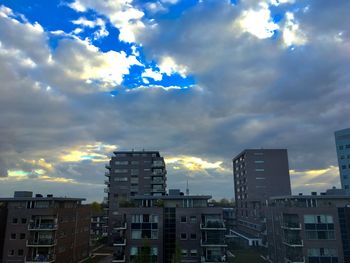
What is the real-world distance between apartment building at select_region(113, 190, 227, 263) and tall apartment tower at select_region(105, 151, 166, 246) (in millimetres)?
52609

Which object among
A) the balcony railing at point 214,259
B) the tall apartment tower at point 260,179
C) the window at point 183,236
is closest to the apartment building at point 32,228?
the window at point 183,236

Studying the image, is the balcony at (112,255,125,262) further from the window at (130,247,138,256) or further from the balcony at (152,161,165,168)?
the balcony at (152,161,165,168)

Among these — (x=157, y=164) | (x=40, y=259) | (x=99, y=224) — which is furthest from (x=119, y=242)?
(x=99, y=224)

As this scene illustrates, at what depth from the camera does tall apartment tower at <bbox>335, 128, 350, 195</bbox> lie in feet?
420

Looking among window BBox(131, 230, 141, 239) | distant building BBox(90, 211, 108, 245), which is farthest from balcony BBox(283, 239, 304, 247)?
distant building BBox(90, 211, 108, 245)

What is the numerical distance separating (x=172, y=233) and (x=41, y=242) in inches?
936

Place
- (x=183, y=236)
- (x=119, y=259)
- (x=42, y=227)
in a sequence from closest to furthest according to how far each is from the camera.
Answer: (x=119, y=259) < (x=183, y=236) < (x=42, y=227)

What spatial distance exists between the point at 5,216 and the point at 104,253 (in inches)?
1323

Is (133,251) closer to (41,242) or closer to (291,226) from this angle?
(41,242)

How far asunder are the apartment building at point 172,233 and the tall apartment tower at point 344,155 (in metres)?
94.7

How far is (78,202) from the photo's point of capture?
238ft

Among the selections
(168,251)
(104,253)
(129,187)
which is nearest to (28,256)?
(168,251)

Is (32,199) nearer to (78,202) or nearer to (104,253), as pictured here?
(78,202)

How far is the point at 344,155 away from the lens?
130 metres
